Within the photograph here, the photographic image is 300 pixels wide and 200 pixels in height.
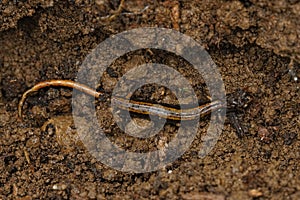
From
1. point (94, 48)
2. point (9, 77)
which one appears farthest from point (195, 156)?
point (9, 77)

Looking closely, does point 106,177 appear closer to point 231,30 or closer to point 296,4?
point 231,30

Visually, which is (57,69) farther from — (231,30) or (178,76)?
(231,30)

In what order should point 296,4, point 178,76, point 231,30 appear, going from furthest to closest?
1. point 178,76
2. point 231,30
3. point 296,4

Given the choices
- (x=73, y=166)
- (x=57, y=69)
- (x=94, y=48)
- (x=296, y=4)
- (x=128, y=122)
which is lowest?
(x=73, y=166)

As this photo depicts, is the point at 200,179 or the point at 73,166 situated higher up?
the point at 200,179

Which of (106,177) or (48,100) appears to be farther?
(48,100)

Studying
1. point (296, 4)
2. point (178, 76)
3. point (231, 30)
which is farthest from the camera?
point (178, 76)
